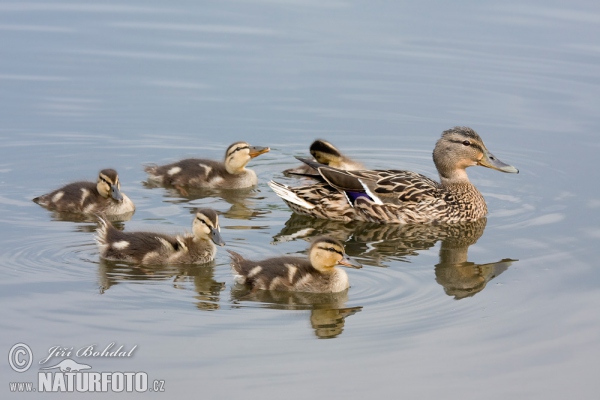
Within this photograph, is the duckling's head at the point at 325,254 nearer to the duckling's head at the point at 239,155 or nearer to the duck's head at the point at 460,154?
the duck's head at the point at 460,154

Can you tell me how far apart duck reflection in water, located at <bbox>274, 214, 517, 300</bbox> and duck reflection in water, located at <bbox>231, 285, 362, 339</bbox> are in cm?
82

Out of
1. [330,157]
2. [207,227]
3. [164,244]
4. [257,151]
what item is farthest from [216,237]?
[330,157]

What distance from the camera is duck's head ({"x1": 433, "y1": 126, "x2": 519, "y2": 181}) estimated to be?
33.7ft

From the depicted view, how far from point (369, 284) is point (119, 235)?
1.77 metres

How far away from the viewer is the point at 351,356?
6.87m

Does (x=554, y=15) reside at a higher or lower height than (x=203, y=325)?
higher

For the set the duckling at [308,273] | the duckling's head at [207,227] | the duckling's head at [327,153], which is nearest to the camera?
the duckling at [308,273]

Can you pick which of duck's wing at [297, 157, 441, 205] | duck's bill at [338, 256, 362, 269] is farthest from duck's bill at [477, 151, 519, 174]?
duck's bill at [338, 256, 362, 269]

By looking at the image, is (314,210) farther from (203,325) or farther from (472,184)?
(203,325)

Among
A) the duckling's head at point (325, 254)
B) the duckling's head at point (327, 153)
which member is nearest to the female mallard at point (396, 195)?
the duckling's head at point (327, 153)

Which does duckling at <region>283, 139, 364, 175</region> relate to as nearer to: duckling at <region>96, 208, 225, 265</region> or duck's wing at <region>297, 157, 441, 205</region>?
duck's wing at <region>297, 157, 441, 205</region>

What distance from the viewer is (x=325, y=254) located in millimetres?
7949

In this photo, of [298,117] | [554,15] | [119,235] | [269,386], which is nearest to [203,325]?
[269,386]

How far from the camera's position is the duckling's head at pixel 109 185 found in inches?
384
